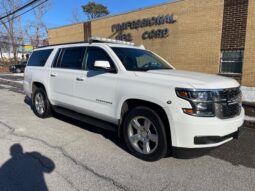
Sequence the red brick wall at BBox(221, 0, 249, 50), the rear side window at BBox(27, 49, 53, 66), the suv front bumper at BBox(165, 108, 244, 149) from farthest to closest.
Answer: the red brick wall at BBox(221, 0, 249, 50)
the rear side window at BBox(27, 49, 53, 66)
the suv front bumper at BBox(165, 108, 244, 149)

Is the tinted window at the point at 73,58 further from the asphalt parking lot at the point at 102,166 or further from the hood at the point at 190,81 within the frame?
the hood at the point at 190,81

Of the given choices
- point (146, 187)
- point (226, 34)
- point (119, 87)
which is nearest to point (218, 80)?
point (119, 87)

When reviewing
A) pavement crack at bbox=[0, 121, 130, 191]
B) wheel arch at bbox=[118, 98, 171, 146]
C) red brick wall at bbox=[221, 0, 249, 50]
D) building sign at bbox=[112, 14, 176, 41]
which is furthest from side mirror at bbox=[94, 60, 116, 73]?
building sign at bbox=[112, 14, 176, 41]

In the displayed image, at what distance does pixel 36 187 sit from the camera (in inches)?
124

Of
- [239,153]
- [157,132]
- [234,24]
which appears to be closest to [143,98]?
[157,132]

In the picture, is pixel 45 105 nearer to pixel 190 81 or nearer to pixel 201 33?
pixel 190 81

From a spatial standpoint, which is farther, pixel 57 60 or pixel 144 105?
pixel 57 60

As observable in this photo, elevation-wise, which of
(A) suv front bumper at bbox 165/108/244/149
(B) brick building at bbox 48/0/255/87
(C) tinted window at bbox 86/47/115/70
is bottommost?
(A) suv front bumper at bbox 165/108/244/149

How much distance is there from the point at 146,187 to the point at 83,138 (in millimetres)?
2119

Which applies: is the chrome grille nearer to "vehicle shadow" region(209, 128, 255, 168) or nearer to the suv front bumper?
the suv front bumper

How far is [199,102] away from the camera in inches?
132

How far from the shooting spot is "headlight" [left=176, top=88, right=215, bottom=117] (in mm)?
3348

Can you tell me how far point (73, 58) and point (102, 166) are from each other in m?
2.67

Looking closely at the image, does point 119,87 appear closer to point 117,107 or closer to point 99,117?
point 117,107
